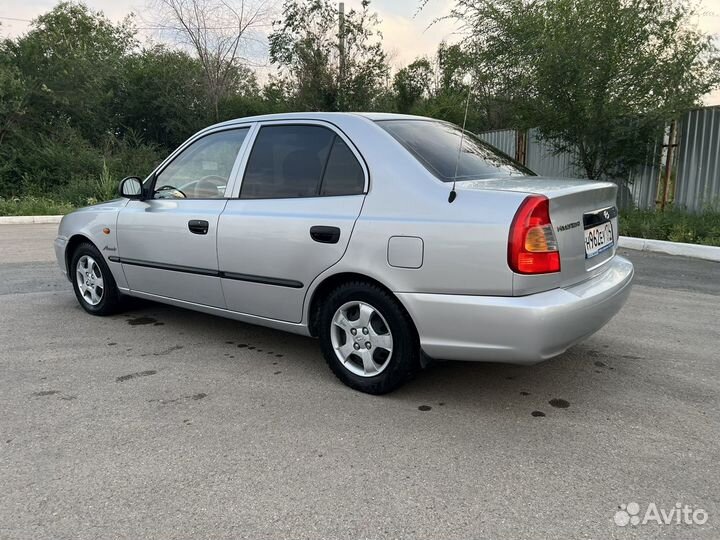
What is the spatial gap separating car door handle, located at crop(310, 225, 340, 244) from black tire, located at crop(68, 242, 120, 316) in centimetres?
240

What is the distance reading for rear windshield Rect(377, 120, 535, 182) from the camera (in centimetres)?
337

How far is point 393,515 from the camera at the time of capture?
7.52 ft

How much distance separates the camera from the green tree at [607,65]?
31.1 feet

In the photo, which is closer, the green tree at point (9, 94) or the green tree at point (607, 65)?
the green tree at point (607, 65)

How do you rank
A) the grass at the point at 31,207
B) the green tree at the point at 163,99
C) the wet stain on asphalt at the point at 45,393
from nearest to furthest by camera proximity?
1. the wet stain on asphalt at the point at 45,393
2. the grass at the point at 31,207
3. the green tree at the point at 163,99

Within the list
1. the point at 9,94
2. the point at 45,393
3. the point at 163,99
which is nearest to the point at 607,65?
the point at 45,393

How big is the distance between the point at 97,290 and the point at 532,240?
3.95 m

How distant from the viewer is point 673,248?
8.29m

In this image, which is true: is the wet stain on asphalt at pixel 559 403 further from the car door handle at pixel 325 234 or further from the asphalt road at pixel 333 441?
the car door handle at pixel 325 234

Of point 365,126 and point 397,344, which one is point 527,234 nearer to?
point 397,344

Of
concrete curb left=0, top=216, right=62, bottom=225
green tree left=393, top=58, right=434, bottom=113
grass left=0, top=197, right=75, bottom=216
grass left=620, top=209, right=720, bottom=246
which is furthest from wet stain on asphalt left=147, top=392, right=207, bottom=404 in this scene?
green tree left=393, top=58, right=434, bottom=113

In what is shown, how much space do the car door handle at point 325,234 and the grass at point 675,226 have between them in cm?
690

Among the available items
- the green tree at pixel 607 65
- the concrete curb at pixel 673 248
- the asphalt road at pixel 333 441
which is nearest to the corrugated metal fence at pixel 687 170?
the green tree at pixel 607 65

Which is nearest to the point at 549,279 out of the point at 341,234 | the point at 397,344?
the point at 397,344
